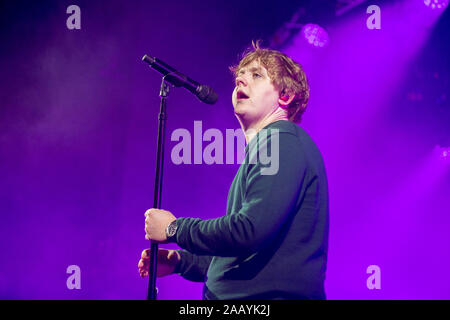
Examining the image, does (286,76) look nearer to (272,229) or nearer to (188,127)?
(272,229)

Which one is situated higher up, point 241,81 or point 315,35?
point 315,35

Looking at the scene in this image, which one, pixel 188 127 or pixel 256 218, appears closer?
pixel 256 218

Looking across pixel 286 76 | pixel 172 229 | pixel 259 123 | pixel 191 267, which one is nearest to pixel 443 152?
pixel 286 76

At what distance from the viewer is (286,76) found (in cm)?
171

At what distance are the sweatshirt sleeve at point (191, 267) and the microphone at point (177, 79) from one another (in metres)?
0.61

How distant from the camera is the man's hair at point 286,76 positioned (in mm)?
1691

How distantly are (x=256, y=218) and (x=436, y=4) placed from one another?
313cm

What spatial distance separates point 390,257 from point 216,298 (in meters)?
2.44

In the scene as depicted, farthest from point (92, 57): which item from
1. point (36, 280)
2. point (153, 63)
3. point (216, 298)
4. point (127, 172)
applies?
point (216, 298)

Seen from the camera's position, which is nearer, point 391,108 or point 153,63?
point 153,63

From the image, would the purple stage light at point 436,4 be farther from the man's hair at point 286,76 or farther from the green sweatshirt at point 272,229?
the green sweatshirt at point 272,229

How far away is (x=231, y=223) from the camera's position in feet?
4.23

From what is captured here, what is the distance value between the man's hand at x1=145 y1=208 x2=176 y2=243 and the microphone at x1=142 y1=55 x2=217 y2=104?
514 millimetres

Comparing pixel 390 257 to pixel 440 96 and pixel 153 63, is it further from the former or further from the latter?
pixel 153 63
